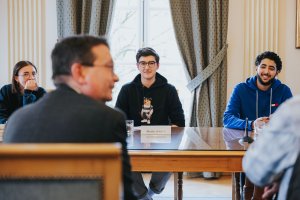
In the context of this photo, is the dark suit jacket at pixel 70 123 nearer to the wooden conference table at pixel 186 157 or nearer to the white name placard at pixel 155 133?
the wooden conference table at pixel 186 157

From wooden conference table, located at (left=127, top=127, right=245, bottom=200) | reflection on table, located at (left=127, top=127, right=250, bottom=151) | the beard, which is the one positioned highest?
the beard

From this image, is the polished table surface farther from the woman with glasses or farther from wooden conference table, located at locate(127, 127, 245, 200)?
the woman with glasses

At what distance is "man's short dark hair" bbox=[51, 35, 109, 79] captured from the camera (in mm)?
1392

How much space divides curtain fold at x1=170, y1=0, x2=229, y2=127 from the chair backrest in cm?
355

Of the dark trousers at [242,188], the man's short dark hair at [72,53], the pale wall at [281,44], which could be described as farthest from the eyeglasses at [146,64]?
the man's short dark hair at [72,53]

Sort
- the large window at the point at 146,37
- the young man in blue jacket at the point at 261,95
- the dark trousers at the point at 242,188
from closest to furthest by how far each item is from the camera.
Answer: the dark trousers at the point at 242,188 → the young man in blue jacket at the point at 261,95 → the large window at the point at 146,37

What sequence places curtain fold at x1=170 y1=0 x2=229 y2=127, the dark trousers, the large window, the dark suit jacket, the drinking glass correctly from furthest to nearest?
the large window
curtain fold at x1=170 y1=0 x2=229 y2=127
the dark trousers
the drinking glass
the dark suit jacket

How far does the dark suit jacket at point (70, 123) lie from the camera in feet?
4.09

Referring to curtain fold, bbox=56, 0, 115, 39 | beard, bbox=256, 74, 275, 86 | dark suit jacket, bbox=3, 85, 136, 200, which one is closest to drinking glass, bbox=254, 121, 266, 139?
beard, bbox=256, 74, 275, 86

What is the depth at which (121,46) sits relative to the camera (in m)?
4.74

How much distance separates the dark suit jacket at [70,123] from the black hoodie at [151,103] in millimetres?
1977

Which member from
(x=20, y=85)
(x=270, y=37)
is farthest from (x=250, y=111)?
(x=20, y=85)

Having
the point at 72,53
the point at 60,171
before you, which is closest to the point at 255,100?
the point at 72,53

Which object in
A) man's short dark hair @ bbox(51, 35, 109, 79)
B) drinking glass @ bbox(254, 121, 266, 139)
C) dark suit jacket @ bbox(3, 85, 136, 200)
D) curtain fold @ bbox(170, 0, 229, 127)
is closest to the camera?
dark suit jacket @ bbox(3, 85, 136, 200)
